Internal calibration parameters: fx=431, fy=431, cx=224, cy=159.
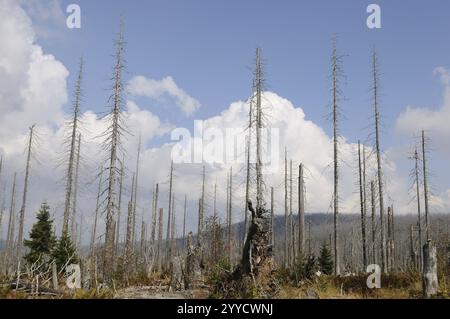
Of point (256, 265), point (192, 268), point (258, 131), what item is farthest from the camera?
point (258, 131)

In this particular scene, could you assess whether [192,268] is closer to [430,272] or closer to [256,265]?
[256,265]

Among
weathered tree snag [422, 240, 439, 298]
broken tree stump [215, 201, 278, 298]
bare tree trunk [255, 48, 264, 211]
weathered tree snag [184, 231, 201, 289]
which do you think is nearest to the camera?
weathered tree snag [422, 240, 439, 298]

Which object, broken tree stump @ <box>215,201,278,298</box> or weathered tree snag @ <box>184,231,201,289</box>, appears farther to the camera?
weathered tree snag @ <box>184,231,201,289</box>

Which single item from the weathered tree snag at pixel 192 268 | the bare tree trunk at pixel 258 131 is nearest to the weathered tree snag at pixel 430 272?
the weathered tree snag at pixel 192 268

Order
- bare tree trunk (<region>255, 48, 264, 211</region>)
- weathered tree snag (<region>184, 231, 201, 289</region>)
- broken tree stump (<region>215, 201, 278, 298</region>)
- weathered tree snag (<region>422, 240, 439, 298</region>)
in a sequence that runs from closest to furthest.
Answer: weathered tree snag (<region>422, 240, 439, 298</region>) → broken tree stump (<region>215, 201, 278, 298</region>) → weathered tree snag (<region>184, 231, 201, 289</region>) → bare tree trunk (<region>255, 48, 264, 211</region>)

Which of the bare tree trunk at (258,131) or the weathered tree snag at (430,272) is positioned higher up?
the bare tree trunk at (258,131)

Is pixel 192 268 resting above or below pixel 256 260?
below

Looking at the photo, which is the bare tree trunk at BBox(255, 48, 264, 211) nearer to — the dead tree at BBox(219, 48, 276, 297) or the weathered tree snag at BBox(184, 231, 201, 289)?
the weathered tree snag at BBox(184, 231, 201, 289)

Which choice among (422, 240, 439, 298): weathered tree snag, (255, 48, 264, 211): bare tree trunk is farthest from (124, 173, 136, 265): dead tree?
(422, 240, 439, 298): weathered tree snag

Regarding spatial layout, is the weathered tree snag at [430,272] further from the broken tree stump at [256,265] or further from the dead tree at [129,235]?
the dead tree at [129,235]

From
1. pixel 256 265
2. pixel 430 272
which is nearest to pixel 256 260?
pixel 256 265
